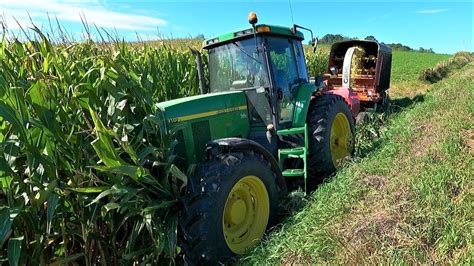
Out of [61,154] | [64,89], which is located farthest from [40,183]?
[64,89]

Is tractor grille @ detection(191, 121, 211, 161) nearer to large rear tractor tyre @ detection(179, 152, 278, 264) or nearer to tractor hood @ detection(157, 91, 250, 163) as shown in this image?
tractor hood @ detection(157, 91, 250, 163)

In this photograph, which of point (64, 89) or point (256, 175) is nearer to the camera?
point (64, 89)

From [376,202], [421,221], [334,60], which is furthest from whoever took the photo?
[334,60]

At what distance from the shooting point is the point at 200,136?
3867mm

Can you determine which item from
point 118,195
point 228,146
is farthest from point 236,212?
point 118,195

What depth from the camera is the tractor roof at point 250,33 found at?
4402 millimetres

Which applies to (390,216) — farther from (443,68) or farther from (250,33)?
(443,68)

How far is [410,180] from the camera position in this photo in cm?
361

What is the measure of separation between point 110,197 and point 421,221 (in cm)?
214

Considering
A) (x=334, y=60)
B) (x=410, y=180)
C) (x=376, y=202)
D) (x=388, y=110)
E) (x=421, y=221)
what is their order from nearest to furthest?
(x=421, y=221), (x=376, y=202), (x=410, y=180), (x=388, y=110), (x=334, y=60)

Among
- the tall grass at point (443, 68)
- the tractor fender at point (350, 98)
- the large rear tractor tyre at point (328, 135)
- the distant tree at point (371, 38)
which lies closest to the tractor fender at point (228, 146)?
the large rear tractor tyre at point (328, 135)

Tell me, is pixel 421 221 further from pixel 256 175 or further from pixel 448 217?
pixel 256 175

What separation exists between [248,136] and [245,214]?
3.81ft

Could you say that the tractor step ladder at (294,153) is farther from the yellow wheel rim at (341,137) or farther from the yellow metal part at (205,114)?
the yellow wheel rim at (341,137)
